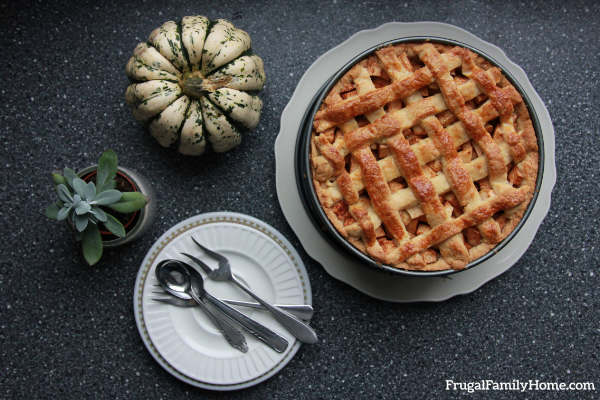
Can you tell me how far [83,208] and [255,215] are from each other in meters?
0.43

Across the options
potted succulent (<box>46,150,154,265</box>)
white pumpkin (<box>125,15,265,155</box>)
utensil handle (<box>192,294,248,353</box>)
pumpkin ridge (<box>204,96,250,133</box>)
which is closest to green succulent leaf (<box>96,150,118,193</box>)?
potted succulent (<box>46,150,154,265</box>)

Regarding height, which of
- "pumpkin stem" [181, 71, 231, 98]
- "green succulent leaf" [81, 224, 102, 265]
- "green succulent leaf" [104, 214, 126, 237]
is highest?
"pumpkin stem" [181, 71, 231, 98]

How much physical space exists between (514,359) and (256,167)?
2.92 ft

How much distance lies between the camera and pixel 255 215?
127 centimetres

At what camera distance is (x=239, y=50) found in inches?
43.9

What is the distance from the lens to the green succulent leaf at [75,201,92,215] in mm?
998

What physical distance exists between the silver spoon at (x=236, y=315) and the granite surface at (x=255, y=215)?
0.40 ft

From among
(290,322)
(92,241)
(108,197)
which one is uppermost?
(108,197)

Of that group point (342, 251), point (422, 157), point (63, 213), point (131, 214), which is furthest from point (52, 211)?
point (422, 157)

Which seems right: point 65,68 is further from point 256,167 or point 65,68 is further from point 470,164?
point 470,164

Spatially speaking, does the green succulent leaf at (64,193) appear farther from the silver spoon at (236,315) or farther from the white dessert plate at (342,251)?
the white dessert plate at (342,251)

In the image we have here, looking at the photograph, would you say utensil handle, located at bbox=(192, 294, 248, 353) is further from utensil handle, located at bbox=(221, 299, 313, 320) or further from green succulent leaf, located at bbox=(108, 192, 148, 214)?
green succulent leaf, located at bbox=(108, 192, 148, 214)

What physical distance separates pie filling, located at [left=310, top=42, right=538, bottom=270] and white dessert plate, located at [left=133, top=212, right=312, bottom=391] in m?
0.25

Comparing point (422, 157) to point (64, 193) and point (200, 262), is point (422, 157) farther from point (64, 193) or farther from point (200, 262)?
point (64, 193)
